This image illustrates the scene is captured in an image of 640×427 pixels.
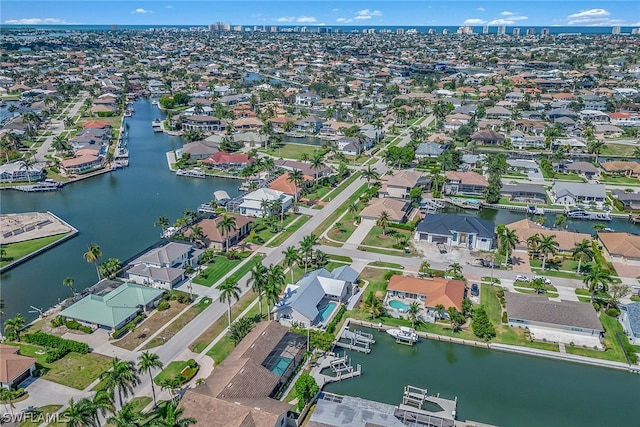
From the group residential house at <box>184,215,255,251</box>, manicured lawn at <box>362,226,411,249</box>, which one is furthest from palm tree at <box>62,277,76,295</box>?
manicured lawn at <box>362,226,411,249</box>

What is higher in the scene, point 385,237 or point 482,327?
point 385,237

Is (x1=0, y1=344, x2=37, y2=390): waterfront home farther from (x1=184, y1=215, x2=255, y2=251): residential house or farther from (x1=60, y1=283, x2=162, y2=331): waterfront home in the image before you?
(x1=184, y1=215, x2=255, y2=251): residential house

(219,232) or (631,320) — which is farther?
(219,232)

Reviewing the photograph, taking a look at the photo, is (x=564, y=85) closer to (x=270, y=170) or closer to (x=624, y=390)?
(x=270, y=170)

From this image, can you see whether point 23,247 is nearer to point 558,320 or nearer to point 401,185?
point 401,185

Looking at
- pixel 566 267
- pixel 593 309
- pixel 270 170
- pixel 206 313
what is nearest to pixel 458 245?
pixel 566 267

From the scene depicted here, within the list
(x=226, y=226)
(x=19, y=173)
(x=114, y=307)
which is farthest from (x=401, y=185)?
(x=19, y=173)
